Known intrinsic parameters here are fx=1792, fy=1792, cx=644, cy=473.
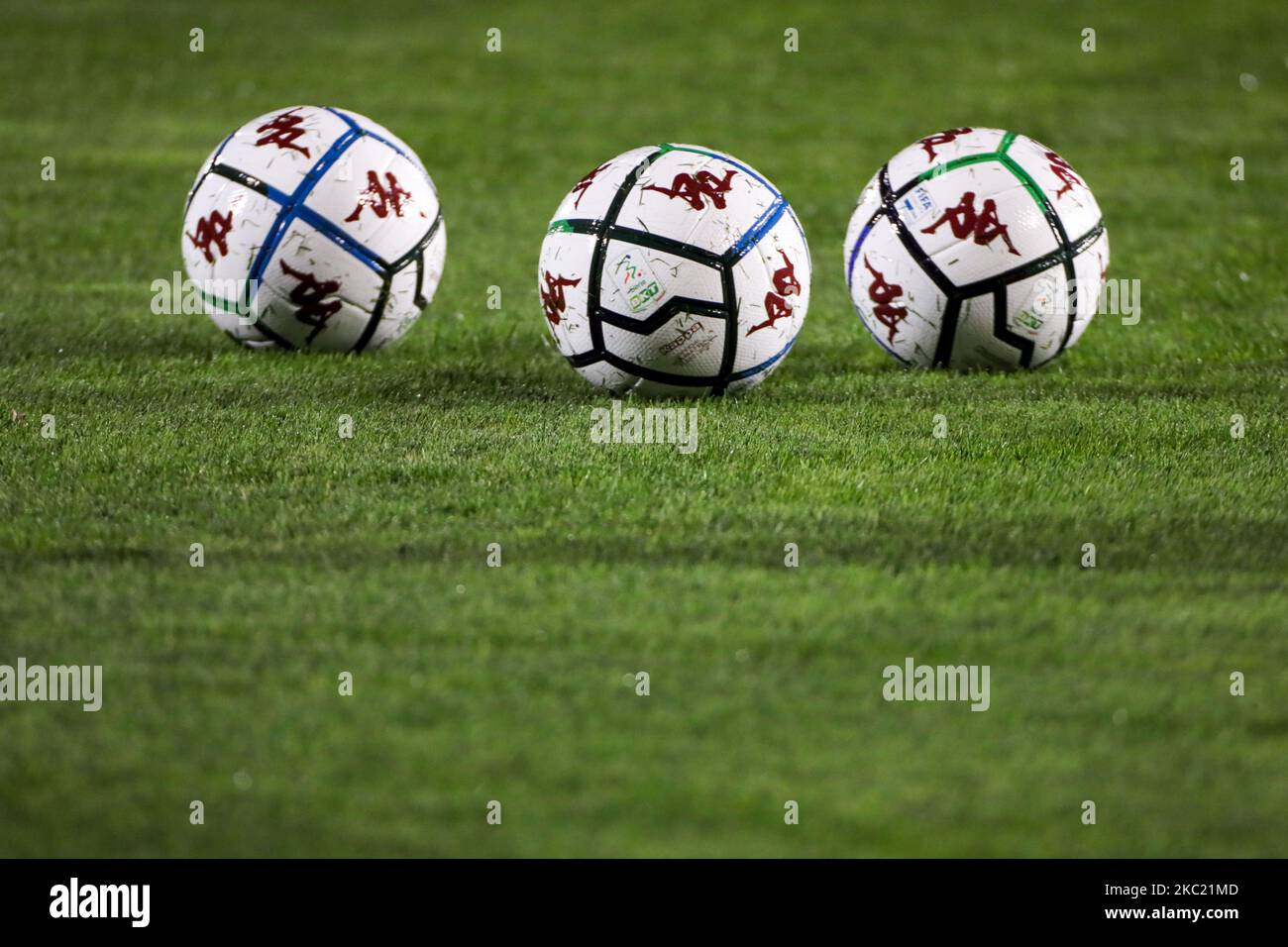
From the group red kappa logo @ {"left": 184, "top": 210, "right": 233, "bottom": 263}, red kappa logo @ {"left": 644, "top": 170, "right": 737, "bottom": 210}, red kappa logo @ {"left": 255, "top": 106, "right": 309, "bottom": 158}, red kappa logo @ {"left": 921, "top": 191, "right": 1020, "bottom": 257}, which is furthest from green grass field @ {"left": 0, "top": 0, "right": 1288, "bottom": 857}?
red kappa logo @ {"left": 255, "top": 106, "right": 309, "bottom": 158}

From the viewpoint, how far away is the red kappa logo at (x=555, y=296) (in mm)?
9461

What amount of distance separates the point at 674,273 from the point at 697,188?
1.67 feet

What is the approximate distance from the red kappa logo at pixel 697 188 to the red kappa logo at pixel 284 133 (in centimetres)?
241

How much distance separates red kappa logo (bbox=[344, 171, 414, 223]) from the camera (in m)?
10.4

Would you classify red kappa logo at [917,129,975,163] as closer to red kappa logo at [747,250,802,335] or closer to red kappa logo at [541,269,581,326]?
red kappa logo at [747,250,802,335]

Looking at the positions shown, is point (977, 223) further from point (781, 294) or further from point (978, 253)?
point (781, 294)

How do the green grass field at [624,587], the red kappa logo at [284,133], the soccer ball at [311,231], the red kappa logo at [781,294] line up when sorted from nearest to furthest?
the green grass field at [624,587]
the red kappa logo at [781,294]
the soccer ball at [311,231]
the red kappa logo at [284,133]

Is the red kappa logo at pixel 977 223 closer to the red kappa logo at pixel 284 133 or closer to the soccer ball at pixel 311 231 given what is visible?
the soccer ball at pixel 311 231

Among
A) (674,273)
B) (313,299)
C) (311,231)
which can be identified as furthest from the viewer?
(313,299)

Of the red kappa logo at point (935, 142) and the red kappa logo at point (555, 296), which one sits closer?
the red kappa logo at point (555, 296)

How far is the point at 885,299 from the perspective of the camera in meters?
10.5

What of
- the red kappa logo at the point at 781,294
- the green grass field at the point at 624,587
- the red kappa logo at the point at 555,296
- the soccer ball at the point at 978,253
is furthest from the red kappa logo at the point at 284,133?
the soccer ball at the point at 978,253

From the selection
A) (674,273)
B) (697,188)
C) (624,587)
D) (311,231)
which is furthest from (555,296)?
(624,587)

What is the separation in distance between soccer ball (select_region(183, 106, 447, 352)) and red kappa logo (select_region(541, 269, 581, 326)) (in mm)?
1441
